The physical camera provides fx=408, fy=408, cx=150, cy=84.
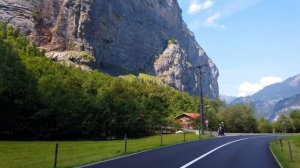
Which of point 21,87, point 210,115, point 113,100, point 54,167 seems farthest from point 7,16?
point 54,167

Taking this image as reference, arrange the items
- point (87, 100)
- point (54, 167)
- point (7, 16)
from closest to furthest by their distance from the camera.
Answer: point (54, 167) < point (87, 100) < point (7, 16)

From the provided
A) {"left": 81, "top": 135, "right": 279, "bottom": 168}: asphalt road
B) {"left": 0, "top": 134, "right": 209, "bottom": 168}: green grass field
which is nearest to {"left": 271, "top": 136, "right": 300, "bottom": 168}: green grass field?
{"left": 81, "top": 135, "right": 279, "bottom": 168}: asphalt road

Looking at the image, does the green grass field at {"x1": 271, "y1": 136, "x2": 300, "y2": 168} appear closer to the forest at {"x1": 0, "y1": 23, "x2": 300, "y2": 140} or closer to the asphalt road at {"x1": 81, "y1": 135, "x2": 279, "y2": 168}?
the asphalt road at {"x1": 81, "y1": 135, "x2": 279, "y2": 168}

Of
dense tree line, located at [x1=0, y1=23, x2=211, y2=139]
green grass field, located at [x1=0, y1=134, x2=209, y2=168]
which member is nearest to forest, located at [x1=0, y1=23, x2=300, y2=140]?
dense tree line, located at [x1=0, y1=23, x2=211, y2=139]

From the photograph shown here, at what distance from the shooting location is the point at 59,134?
61.7 metres

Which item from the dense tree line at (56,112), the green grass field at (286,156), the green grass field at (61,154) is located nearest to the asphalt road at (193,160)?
the green grass field at (286,156)

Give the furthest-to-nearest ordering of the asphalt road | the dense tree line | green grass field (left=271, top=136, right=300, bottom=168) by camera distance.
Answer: the dense tree line
green grass field (left=271, top=136, right=300, bottom=168)
the asphalt road

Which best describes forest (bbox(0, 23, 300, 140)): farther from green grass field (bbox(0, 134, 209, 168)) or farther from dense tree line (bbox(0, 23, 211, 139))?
green grass field (bbox(0, 134, 209, 168))

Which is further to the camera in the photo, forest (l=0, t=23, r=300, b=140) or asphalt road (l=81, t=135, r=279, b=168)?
forest (l=0, t=23, r=300, b=140)

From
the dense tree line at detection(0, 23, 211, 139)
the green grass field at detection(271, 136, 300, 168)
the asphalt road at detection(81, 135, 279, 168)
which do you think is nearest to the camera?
the asphalt road at detection(81, 135, 279, 168)

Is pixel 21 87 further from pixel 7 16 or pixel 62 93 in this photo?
pixel 7 16

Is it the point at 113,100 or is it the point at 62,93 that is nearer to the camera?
the point at 62,93

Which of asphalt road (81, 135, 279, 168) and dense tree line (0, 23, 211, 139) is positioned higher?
dense tree line (0, 23, 211, 139)

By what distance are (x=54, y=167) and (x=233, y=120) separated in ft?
335
